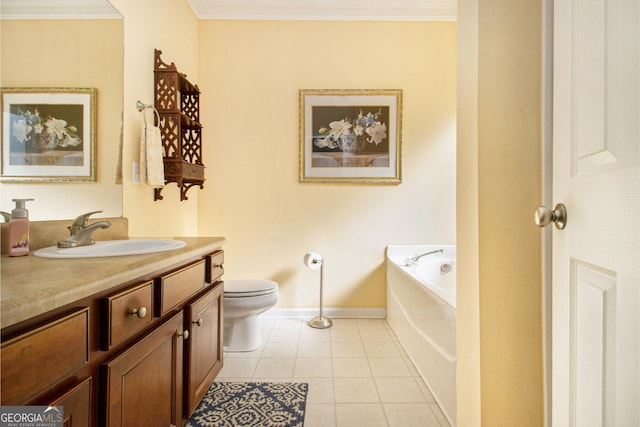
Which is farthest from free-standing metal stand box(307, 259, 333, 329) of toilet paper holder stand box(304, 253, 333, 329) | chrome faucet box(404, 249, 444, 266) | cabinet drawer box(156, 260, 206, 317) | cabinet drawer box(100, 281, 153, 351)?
cabinet drawer box(100, 281, 153, 351)

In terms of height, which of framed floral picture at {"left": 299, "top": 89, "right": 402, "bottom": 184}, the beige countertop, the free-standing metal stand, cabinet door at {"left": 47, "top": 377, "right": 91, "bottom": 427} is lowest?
the free-standing metal stand

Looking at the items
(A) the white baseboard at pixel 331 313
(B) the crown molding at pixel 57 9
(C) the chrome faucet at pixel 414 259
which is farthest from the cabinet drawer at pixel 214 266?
(C) the chrome faucet at pixel 414 259

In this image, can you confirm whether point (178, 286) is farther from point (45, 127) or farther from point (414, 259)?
point (414, 259)

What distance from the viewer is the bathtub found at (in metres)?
1.36

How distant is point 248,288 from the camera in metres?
1.97

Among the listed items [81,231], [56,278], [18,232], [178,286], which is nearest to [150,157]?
[81,231]

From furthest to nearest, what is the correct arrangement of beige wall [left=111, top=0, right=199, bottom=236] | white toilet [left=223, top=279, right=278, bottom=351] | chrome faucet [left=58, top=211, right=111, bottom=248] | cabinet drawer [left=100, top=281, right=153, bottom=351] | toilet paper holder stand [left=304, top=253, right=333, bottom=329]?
toilet paper holder stand [left=304, top=253, right=333, bottom=329] < white toilet [left=223, top=279, right=278, bottom=351] < beige wall [left=111, top=0, right=199, bottom=236] < chrome faucet [left=58, top=211, right=111, bottom=248] < cabinet drawer [left=100, top=281, right=153, bottom=351]

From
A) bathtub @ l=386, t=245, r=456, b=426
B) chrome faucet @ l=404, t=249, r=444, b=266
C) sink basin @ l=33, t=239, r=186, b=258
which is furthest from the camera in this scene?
chrome faucet @ l=404, t=249, r=444, b=266

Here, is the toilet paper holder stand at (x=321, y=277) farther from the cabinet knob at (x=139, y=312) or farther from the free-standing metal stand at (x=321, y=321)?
the cabinet knob at (x=139, y=312)

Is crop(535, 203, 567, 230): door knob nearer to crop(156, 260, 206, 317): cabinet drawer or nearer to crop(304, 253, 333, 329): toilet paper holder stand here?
crop(156, 260, 206, 317): cabinet drawer

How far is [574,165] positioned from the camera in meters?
0.70

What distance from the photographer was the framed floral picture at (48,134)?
3.23ft

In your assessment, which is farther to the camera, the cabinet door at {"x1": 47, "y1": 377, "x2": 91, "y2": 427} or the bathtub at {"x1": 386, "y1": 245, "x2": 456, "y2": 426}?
the bathtub at {"x1": 386, "y1": 245, "x2": 456, "y2": 426}

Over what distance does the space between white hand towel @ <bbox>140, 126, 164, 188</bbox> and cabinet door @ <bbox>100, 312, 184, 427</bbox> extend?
2.95ft
